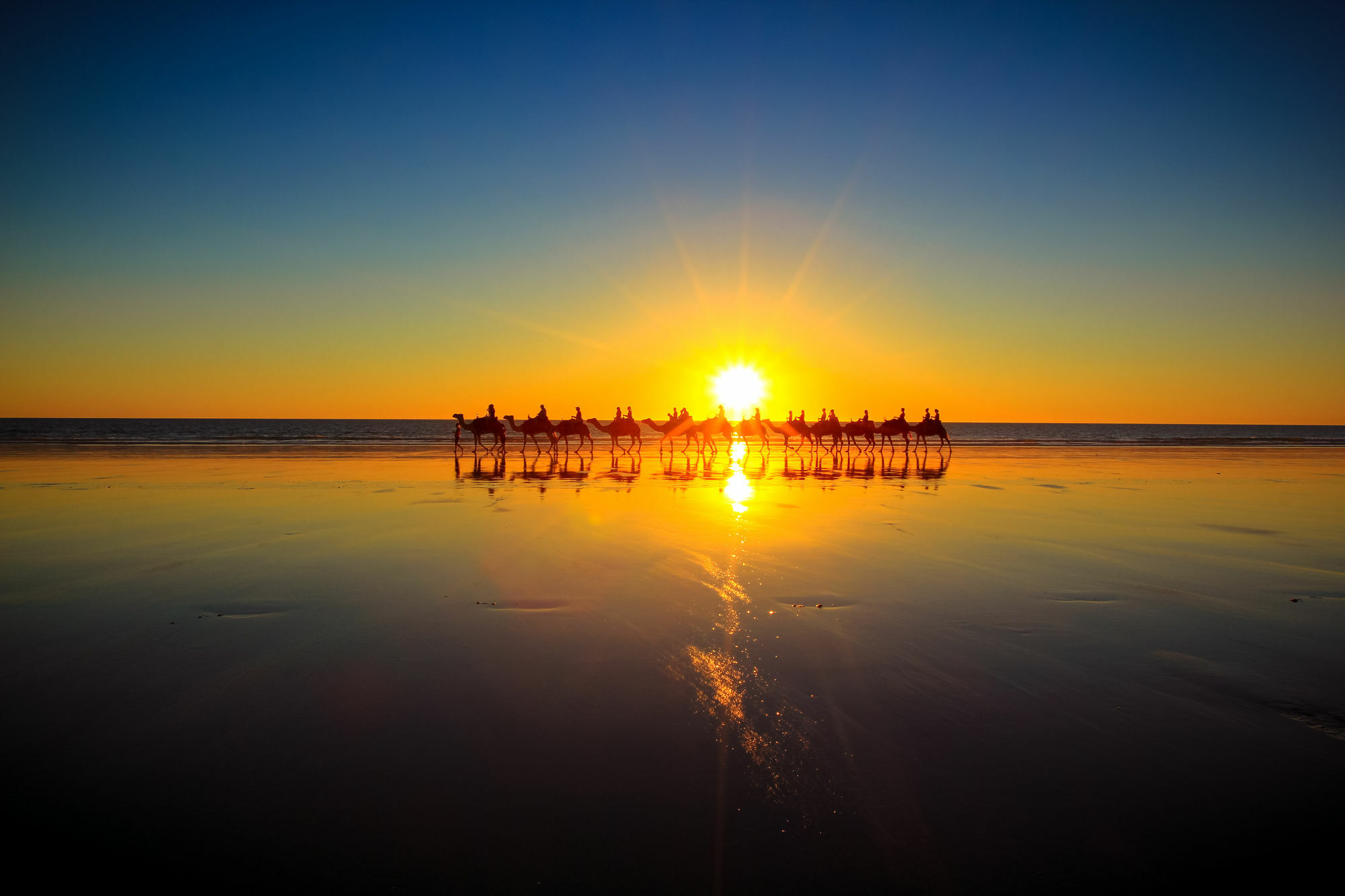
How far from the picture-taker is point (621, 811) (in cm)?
295

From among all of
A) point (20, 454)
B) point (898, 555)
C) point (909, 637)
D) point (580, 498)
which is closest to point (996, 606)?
point (909, 637)

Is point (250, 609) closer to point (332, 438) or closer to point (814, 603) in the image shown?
point (814, 603)

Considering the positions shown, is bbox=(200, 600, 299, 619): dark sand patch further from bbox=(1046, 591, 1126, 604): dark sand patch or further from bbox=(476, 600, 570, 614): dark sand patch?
bbox=(1046, 591, 1126, 604): dark sand patch

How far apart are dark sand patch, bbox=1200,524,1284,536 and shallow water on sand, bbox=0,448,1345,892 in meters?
0.59

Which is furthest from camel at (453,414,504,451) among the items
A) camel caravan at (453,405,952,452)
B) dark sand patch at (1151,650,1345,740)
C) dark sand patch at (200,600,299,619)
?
dark sand patch at (1151,650,1345,740)

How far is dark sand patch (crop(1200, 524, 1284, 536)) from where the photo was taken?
10.3 metres

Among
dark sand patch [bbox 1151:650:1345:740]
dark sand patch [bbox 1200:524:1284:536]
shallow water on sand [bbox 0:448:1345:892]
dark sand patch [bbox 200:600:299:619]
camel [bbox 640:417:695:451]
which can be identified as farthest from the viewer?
camel [bbox 640:417:695:451]

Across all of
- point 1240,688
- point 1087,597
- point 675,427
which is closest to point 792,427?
point 675,427

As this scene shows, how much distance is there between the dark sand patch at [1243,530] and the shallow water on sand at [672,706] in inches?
23.3

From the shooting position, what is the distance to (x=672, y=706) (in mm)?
3990

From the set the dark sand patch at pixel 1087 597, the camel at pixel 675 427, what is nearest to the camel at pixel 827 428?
the camel at pixel 675 427

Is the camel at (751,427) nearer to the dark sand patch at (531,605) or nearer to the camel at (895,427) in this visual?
the camel at (895,427)

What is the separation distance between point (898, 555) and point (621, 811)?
6.34 metres

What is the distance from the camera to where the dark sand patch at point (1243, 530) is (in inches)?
406
